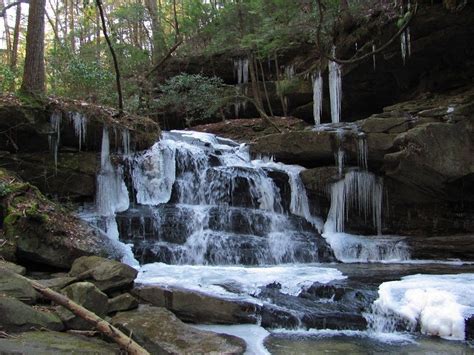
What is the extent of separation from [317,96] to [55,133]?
9614mm

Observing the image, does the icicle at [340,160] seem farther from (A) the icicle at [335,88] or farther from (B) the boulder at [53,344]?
(B) the boulder at [53,344]

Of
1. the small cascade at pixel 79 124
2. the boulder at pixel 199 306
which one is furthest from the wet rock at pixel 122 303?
the small cascade at pixel 79 124

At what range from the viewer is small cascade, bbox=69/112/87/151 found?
11031mm

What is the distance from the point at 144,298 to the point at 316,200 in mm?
6533

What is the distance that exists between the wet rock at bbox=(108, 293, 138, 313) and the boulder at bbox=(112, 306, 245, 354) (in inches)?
4.6

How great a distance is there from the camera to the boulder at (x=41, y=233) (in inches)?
290

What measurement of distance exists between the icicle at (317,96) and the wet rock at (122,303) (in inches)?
492

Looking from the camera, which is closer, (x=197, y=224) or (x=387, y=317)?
(x=387, y=317)

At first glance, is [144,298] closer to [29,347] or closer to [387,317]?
[29,347]

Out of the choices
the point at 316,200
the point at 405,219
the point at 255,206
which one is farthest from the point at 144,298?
the point at 405,219

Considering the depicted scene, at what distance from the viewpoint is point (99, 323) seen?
4512 millimetres

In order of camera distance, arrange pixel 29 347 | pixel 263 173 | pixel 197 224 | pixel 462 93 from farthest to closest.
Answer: pixel 462 93, pixel 263 173, pixel 197 224, pixel 29 347

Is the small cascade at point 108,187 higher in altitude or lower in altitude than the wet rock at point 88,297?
higher

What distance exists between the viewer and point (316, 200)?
12.0m
